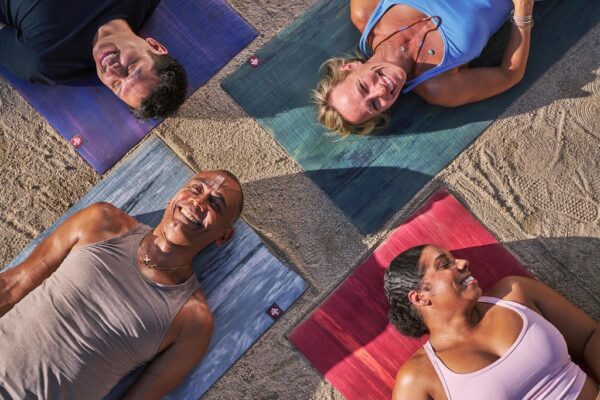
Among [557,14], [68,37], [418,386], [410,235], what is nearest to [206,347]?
[418,386]

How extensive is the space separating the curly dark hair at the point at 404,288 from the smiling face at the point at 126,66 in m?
1.94

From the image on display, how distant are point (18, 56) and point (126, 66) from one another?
30.0 inches

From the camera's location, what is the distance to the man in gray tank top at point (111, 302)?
309 centimetres

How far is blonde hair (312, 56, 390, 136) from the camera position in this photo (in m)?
3.69

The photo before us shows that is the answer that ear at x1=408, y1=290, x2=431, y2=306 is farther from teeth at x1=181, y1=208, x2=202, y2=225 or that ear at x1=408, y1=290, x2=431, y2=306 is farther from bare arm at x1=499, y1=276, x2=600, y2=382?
teeth at x1=181, y1=208, x2=202, y2=225

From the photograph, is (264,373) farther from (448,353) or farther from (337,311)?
(448,353)

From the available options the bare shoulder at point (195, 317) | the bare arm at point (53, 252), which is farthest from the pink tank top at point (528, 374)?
the bare arm at point (53, 252)

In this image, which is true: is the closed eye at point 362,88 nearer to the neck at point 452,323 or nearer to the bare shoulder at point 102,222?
the neck at point 452,323

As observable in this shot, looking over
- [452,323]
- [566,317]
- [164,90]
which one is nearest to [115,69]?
[164,90]

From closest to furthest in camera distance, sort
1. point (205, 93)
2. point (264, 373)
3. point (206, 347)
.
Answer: point (206, 347)
point (264, 373)
point (205, 93)

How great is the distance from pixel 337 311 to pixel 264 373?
0.64 m

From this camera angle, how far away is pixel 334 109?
3646 mm

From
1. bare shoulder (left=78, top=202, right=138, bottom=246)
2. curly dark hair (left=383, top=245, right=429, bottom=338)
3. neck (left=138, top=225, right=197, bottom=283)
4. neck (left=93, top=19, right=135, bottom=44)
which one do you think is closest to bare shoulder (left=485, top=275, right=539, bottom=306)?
curly dark hair (left=383, top=245, right=429, bottom=338)

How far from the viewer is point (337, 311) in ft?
12.1
